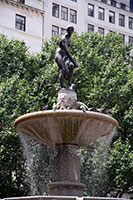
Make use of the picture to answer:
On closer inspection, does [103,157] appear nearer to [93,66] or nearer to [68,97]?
[93,66]

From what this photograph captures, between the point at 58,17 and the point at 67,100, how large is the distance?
29.9 meters

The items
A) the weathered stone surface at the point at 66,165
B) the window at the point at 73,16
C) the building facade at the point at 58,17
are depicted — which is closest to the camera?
the weathered stone surface at the point at 66,165

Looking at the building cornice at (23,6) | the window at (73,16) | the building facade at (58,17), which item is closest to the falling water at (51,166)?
the building facade at (58,17)

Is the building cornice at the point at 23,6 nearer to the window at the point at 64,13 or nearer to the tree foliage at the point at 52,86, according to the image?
the window at the point at 64,13

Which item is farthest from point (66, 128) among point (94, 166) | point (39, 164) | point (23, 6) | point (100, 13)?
point (100, 13)

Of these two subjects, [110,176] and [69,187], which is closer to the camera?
[69,187]

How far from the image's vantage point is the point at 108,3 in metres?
49.7

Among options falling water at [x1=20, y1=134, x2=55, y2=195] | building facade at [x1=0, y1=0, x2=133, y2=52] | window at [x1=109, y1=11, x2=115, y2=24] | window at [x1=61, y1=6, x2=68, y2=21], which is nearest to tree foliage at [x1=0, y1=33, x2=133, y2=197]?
falling water at [x1=20, y1=134, x2=55, y2=195]

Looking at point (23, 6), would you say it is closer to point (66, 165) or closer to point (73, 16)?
point (73, 16)

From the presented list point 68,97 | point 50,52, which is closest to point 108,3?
point 50,52

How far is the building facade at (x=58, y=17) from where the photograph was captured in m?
41.3

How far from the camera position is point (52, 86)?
85.0 ft

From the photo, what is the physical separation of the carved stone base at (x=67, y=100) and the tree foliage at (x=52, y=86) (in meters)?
7.49

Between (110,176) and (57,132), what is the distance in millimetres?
10580
